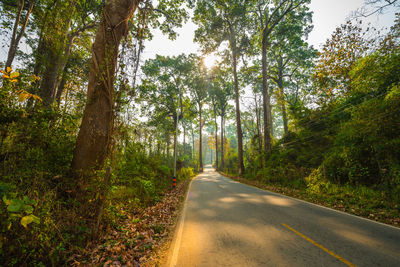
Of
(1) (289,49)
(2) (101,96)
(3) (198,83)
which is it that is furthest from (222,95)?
(2) (101,96)

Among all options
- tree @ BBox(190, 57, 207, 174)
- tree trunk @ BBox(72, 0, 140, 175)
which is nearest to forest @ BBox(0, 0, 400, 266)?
tree trunk @ BBox(72, 0, 140, 175)

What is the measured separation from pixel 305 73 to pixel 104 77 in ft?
93.0

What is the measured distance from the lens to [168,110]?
26172mm

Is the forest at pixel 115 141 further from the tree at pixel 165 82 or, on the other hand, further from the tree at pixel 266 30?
the tree at pixel 165 82

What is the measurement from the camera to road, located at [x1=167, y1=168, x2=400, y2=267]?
9.67ft

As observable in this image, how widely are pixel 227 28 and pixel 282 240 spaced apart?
22.2 metres

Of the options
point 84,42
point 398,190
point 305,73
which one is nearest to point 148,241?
point 398,190

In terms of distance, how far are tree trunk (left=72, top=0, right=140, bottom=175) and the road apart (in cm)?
303

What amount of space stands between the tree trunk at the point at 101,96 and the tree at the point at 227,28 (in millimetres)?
15921

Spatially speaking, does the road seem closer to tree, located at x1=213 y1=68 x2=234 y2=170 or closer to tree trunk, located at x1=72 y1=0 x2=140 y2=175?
tree trunk, located at x1=72 y1=0 x2=140 y2=175

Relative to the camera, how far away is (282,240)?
3.63 meters

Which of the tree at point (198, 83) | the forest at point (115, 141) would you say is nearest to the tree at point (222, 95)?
the tree at point (198, 83)

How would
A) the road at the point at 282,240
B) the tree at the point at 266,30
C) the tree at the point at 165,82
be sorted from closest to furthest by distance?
1. the road at the point at 282,240
2. the tree at the point at 266,30
3. the tree at the point at 165,82

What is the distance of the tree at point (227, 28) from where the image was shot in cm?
1767
